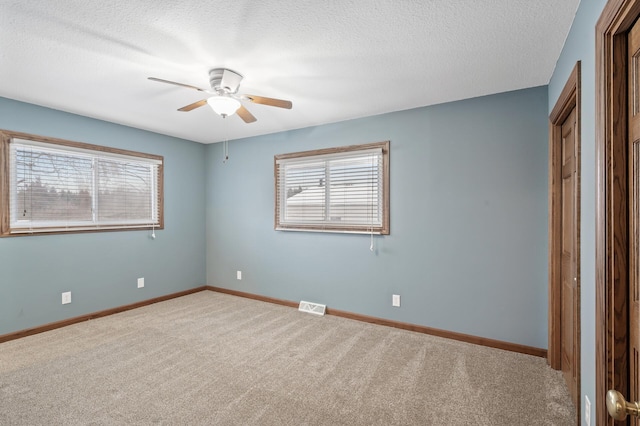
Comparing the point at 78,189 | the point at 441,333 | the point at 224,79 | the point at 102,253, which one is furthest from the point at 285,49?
the point at 102,253

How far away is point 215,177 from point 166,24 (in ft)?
10.9

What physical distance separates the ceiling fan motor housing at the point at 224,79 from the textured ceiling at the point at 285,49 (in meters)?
0.06

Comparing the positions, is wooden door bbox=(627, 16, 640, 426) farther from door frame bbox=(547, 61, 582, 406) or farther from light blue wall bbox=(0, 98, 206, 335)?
light blue wall bbox=(0, 98, 206, 335)

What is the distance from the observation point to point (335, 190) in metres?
3.98

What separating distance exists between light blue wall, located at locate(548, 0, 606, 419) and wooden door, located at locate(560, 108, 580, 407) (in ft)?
1.93

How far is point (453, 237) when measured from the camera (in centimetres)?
322

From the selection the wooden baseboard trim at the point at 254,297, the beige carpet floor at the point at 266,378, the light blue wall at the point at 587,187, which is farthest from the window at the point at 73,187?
the light blue wall at the point at 587,187

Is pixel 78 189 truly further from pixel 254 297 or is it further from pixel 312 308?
pixel 312 308

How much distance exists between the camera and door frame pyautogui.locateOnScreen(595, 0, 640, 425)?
1.13 meters

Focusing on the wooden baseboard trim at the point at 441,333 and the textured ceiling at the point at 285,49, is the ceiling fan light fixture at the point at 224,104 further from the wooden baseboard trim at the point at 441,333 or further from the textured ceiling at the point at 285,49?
the wooden baseboard trim at the point at 441,333

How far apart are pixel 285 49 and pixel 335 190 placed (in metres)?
2.02

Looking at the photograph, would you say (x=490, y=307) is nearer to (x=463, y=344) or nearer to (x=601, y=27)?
(x=463, y=344)

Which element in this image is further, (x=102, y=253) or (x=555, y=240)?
(x=102, y=253)

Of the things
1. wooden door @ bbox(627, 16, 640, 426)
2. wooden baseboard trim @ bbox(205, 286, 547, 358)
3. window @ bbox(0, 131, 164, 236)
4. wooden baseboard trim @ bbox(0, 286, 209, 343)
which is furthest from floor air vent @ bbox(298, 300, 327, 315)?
wooden door @ bbox(627, 16, 640, 426)
